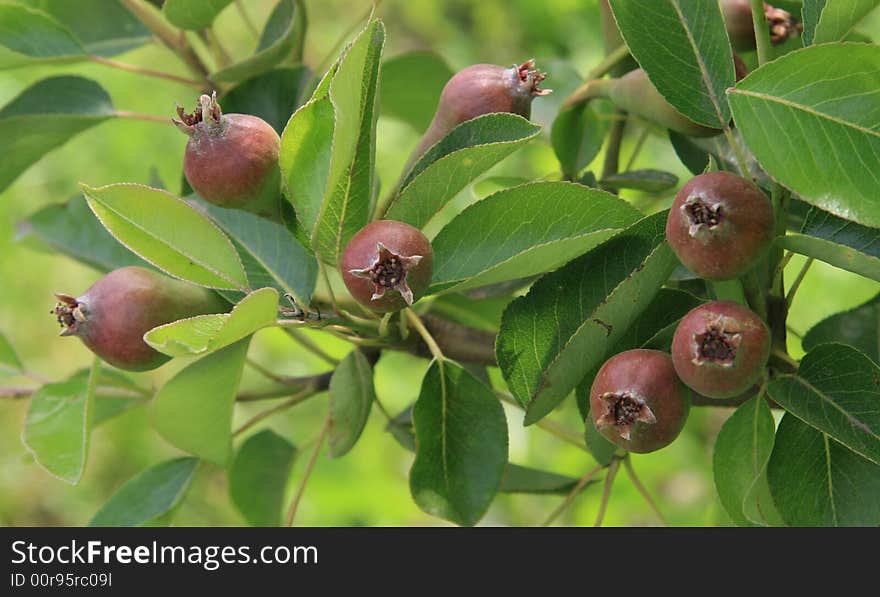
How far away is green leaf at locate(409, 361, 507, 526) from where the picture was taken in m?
0.92

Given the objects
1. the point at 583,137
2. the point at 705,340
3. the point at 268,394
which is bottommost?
the point at 705,340

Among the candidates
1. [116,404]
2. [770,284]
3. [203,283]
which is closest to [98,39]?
[116,404]

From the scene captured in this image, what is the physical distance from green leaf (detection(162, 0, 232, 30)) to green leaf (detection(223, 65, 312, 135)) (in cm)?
8

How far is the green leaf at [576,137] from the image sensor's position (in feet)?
3.56

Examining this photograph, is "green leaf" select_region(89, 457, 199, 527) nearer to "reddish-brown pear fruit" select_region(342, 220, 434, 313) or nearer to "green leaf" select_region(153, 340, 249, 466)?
"green leaf" select_region(153, 340, 249, 466)

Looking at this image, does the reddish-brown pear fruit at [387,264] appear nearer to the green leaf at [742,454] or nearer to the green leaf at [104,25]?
the green leaf at [742,454]

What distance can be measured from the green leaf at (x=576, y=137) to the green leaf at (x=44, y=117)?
573 mm

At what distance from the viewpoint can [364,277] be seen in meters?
0.77

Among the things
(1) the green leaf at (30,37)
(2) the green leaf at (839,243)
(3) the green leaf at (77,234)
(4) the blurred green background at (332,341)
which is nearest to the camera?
(2) the green leaf at (839,243)

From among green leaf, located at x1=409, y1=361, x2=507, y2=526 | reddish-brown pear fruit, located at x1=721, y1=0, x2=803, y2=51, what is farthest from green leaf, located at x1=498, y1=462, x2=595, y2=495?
reddish-brown pear fruit, located at x1=721, y1=0, x2=803, y2=51

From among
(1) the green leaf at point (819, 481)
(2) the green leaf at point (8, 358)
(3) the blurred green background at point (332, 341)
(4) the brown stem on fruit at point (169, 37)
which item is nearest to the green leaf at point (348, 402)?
(1) the green leaf at point (819, 481)

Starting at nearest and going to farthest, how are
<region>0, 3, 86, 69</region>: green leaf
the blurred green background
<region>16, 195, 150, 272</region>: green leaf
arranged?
1. <region>0, 3, 86, 69</region>: green leaf
2. <region>16, 195, 150, 272</region>: green leaf
3. the blurred green background
